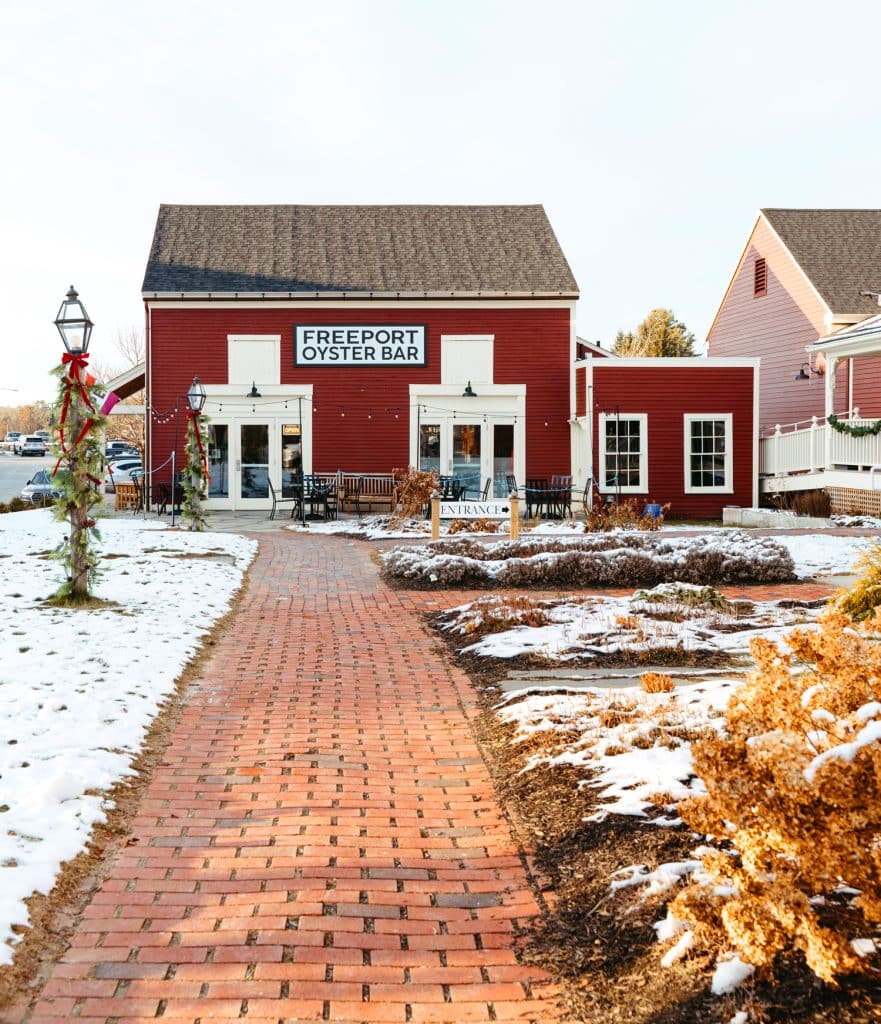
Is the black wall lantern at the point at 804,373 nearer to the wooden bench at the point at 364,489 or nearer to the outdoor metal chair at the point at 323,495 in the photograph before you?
the wooden bench at the point at 364,489

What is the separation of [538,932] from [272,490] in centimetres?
1983

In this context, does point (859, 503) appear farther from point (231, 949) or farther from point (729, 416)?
point (231, 949)

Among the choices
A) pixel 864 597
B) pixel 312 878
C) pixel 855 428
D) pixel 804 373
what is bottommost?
pixel 312 878

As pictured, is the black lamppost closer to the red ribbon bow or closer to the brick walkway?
the red ribbon bow

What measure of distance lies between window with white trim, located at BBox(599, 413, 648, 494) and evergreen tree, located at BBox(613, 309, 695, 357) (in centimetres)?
2105

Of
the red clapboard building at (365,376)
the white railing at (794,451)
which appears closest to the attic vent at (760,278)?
the white railing at (794,451)

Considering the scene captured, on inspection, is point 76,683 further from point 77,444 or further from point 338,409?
point 338,409

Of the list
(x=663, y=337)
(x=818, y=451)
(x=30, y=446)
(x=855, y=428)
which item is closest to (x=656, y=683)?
(x=855, y=428)

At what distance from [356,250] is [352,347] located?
9.83 feet

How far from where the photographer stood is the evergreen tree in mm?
44350

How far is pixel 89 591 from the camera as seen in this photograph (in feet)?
33.5

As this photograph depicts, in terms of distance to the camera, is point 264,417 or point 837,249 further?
point 837,249

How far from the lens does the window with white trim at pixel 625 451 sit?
23844 millimetres

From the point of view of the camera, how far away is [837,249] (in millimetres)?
29062
